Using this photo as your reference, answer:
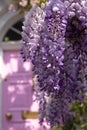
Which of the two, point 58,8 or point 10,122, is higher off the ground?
point 10,122

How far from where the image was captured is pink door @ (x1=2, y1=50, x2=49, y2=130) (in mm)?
7750

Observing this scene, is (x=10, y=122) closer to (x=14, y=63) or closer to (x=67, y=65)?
(x=14, y=63)

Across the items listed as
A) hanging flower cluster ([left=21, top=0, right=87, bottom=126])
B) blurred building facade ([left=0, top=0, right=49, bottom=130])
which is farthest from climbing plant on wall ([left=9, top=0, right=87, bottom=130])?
blurred building facade ([left=0, top=0, right=49, bottom=130])

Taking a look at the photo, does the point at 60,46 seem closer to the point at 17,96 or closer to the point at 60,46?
the point at 60,46

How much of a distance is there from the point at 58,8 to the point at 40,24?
0.44ft

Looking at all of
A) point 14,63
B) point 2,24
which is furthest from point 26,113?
point 2,24

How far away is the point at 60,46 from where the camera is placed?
101 inches

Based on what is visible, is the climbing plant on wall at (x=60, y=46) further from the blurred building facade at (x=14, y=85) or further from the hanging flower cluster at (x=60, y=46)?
the blurred building facade at (x=14, y=85)

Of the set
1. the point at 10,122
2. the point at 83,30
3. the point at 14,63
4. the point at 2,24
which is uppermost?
the point at 2,24

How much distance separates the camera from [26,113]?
775cm

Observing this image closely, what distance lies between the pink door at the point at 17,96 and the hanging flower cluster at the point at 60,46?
5.05m

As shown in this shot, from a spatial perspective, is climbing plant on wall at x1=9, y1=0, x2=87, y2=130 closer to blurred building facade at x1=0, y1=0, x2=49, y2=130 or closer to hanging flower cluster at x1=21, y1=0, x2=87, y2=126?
hanging flower cluster at x1=21, y1=0, x2=87, y2=126

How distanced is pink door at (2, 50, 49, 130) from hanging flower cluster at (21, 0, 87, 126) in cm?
A: 505

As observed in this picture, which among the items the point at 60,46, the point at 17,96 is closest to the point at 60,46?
the point at 60,46
